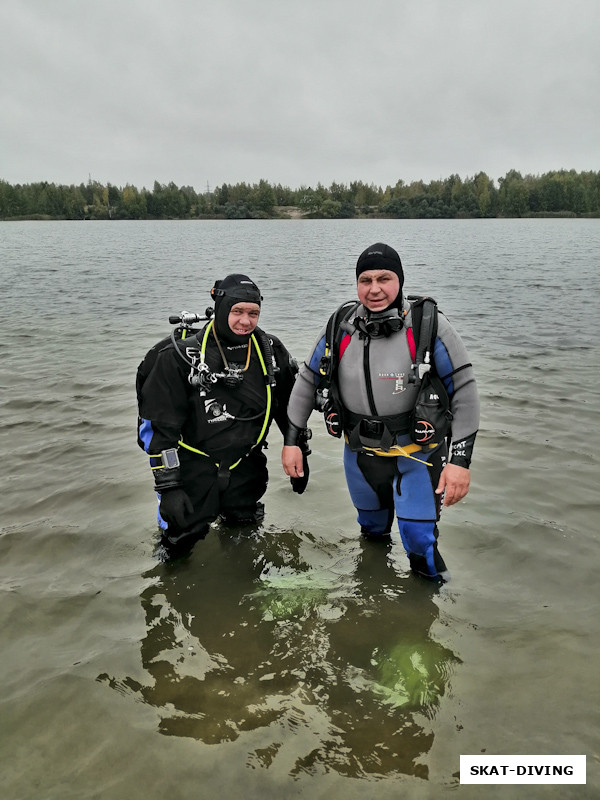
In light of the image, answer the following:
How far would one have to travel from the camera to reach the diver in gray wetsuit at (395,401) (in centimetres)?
359

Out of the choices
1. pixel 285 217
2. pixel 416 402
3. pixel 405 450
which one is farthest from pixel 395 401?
pixel 285 217

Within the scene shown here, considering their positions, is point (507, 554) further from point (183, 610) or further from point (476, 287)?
point (476, 287)

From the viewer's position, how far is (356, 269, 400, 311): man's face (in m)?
3.57

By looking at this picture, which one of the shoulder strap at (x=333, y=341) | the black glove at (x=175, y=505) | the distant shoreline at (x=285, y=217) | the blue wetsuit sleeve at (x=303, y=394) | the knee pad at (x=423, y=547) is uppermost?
the distant shoreline at (x=285, y=217)

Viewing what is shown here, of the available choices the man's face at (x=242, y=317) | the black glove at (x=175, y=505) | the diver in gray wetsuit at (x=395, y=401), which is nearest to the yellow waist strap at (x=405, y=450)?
the diver in gray wetsuit at (x=395, y=401)

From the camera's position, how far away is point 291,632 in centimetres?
365

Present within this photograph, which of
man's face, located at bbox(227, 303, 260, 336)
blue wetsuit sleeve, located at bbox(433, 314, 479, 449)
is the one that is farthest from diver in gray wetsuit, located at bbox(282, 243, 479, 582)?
man's face, located at bbox(227, 303, 260, 336)

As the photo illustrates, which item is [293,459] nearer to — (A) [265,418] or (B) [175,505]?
(A) [265,418]

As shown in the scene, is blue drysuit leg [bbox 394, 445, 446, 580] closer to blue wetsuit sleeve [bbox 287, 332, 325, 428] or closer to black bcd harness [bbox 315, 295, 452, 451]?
black bcd harness [bbox 315, 295, 452, 451]

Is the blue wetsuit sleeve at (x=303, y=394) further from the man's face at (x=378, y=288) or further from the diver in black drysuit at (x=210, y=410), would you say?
the man's face at (x=378, y=288)

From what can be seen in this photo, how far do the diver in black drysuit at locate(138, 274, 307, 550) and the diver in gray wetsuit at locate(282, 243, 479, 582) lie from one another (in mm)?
419

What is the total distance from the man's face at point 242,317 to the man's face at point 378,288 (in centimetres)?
81

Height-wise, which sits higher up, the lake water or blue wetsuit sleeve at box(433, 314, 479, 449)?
blue wetsuit sleeve at box(433, 314, 479, 449)

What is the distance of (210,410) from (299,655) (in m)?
1.81
